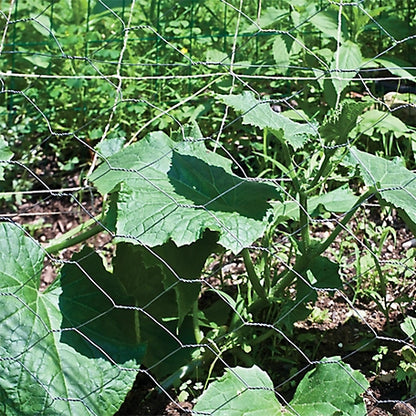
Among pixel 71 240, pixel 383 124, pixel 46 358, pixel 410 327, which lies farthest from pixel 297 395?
pixel 383 124

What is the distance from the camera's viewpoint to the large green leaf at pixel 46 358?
218 centimetres

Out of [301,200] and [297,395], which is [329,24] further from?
[297,395]

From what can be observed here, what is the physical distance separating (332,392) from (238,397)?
0.25m

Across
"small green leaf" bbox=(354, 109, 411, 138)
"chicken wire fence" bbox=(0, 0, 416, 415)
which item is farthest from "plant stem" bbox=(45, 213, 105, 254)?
"small green leaf" bbox=(354, 109, 411, 138)

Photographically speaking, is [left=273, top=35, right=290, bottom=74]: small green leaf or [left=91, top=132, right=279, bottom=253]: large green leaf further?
[left=273, top=35, right=290, bottom=74]: small green leaf

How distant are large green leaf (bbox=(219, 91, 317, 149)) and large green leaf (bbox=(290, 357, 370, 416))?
0.61 m

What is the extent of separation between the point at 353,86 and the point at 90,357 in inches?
73.7

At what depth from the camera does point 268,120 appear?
217 centimetres

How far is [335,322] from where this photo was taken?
8.71 feet

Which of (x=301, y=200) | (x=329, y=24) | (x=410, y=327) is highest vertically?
(x=329, y=24)

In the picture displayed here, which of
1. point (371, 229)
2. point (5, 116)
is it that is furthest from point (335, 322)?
point (5, 116)

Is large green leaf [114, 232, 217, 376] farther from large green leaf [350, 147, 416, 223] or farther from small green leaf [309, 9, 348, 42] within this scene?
small green leaf [309, 9, 348, 42]

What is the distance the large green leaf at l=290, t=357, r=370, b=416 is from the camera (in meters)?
2.06

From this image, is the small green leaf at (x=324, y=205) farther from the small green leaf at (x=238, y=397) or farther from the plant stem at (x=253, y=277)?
the small green leaf at (x=238, y=397)
